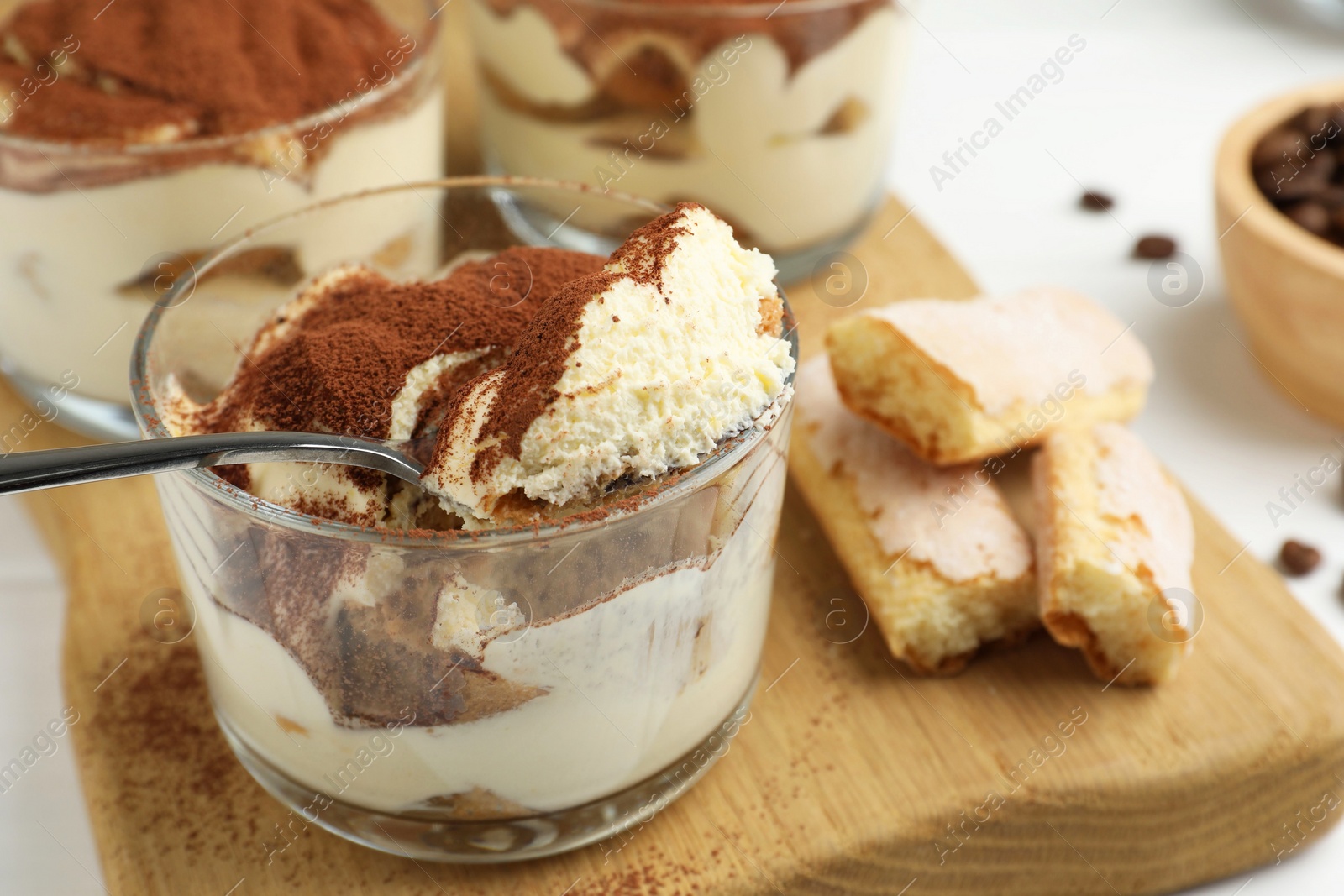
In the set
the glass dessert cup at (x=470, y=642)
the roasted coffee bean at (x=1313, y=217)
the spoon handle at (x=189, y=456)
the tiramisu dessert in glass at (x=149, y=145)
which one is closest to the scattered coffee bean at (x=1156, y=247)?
the roasted coffee bean at (x=1313, y=217)

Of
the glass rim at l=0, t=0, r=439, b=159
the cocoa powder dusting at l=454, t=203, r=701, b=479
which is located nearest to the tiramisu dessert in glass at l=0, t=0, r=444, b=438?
the glass rim at l=0, t=0, r=439, b=159

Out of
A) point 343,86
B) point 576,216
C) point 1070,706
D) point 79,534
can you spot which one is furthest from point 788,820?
point 343,86

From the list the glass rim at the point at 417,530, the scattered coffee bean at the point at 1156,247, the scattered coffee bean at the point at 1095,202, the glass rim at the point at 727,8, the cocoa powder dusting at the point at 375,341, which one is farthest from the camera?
the scattered coffee bean at the point at 1095,202

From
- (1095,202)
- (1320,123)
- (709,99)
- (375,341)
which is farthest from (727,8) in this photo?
(1095,202)

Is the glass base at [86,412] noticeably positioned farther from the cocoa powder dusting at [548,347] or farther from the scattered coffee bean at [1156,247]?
the scattered coffee bean at [1156,247]

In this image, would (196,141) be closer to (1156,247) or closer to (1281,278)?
(1281,278)
